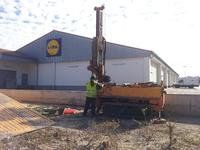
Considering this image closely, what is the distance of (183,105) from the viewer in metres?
17.9

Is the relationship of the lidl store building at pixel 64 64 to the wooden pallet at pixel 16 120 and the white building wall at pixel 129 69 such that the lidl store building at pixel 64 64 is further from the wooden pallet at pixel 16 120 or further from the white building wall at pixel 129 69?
the wooden pallet at pixel 16 120

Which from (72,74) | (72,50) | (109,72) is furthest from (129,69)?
(72,50)

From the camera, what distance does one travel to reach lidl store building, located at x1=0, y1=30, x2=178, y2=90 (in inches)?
1286

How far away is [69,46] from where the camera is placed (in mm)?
37656

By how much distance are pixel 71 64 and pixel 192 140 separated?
2778 centimetres

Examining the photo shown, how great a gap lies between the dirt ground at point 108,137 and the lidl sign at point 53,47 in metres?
24.6

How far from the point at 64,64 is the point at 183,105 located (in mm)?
22298

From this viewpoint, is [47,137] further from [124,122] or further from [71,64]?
[71,64]

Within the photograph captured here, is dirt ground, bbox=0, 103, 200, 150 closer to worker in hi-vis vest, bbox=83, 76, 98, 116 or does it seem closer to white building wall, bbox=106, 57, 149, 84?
worker in hi-vis vest, bbox=83, 76, 98, 116

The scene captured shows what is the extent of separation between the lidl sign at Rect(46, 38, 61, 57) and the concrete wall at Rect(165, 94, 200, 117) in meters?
22.4

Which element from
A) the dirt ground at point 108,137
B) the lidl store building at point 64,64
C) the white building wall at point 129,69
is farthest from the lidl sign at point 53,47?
the dirt ground at point 108,137

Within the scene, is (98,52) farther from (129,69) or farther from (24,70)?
(24,70)

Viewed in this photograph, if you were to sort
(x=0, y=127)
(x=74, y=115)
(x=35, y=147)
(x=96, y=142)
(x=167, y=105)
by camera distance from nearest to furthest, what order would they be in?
1. (x=35, y=147)
2. (x=96, y=142)
3. (x=0, y=127)
4. (x=74, y=115)
5. (x=167, y=105)

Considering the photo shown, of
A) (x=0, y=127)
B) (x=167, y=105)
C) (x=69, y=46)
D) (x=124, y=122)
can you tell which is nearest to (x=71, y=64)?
(x=69, y=46)
